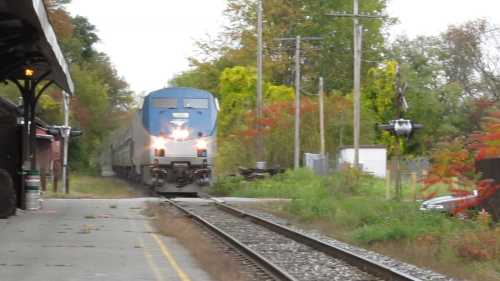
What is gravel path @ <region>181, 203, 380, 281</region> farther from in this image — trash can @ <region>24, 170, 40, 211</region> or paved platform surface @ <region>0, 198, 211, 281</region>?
trash can @ <region>24, 170, 40, 211</region>

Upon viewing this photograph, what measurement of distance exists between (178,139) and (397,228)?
1768 cm

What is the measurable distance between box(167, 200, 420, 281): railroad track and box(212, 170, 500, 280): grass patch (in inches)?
45.2

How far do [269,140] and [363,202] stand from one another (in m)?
27.1

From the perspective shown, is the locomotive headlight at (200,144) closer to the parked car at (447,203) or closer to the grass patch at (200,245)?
the grass patch at (200,245)

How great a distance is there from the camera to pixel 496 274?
1304 cm

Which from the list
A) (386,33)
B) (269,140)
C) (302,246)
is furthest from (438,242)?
(386,33)

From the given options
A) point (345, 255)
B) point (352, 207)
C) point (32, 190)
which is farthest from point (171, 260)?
point (32, 190)

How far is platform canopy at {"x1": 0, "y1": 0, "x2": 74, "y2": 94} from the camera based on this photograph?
1475 cm

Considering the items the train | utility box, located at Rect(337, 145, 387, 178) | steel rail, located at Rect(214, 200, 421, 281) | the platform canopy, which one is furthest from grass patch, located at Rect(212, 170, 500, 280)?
utility box, located at Rect(337, 145, 387, 178)

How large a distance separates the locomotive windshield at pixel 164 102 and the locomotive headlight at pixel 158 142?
1468mm

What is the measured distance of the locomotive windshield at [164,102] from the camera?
116 feet

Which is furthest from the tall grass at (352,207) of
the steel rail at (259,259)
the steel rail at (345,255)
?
the steel rail at (259,259)

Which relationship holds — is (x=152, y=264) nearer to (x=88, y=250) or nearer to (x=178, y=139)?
(x=88, y=250)

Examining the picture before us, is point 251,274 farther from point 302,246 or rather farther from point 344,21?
point 344,21
